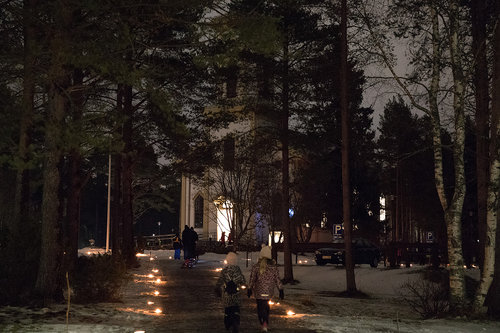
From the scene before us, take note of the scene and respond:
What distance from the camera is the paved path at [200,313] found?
11.8 m

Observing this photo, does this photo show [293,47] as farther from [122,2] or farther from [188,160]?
[122,2]

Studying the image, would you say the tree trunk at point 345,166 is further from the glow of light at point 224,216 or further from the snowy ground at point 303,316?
the glow of light at point 224,216

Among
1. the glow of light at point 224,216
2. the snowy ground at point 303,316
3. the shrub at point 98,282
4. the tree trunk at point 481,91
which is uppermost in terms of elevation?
the tree trunk at point 481,91

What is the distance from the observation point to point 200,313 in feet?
45.9

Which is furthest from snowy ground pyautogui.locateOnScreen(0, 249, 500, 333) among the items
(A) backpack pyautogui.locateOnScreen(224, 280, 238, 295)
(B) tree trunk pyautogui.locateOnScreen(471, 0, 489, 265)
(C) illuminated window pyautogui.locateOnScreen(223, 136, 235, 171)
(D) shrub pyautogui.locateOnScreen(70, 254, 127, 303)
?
(C) illuminated window pyautogui.locateOnScreen(223, 136, 235, 171)

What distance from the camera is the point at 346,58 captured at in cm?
2106

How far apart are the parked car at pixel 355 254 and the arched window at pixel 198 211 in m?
26.6

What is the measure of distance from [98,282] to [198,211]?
4556 centimetres

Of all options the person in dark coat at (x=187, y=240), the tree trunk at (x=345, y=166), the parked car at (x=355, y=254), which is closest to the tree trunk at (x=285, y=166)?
the tree trunk at (x=345, y=166)

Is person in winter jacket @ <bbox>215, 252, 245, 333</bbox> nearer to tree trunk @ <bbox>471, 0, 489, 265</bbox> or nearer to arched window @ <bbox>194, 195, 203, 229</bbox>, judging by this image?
tree trunk @ <bbox>471, 0, 489, 265</bbox>

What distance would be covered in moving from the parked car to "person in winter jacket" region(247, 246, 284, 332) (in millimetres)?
22101

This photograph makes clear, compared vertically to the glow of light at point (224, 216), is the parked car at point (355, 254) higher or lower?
lower

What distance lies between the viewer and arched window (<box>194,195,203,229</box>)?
200 feet

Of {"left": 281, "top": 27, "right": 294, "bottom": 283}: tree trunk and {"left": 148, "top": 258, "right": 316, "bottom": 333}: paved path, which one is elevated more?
{"left": 281, "top": 27, "right": 294, "bottom": 283}: tree trunk
